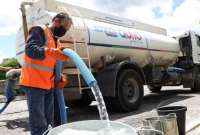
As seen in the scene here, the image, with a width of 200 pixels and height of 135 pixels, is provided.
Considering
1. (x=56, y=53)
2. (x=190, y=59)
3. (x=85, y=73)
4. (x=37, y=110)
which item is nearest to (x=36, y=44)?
(x=56, y=53)

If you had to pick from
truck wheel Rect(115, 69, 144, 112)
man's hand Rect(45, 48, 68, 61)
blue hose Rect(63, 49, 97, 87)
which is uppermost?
man's hand Rect(45, 48, 68, 61)

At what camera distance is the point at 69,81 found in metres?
8.29

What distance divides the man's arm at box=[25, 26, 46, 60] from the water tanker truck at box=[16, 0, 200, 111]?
11.3 ft

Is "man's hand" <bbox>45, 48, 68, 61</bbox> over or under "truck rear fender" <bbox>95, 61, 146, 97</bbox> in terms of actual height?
over

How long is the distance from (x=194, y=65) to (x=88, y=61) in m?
6.66

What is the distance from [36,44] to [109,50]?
16.7 ft

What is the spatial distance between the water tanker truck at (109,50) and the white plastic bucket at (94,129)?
507 centimetres

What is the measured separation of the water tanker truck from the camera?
27.4 ft

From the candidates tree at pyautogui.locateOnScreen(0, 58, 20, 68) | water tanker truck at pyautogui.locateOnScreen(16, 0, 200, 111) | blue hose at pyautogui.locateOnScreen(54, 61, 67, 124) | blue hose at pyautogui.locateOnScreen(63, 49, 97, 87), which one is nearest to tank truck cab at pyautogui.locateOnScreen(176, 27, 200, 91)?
water tanker truck at pyautogui.locateOnScreen(16, 0, 200, 111)

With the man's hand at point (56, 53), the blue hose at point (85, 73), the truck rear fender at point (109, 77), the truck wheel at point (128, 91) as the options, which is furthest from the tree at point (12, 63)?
the blue hose at point (85, 73)

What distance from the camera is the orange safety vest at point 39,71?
448 centimetres

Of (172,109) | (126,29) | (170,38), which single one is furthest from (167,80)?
(172,109)

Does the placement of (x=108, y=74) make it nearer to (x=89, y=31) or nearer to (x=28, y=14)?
(x=89, y=31)

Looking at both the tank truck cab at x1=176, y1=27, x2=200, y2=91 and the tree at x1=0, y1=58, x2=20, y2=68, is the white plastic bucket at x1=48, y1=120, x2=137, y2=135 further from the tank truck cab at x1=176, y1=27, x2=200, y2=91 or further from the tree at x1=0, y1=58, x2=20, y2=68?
the tank truck cab at x1=176, y1=27, x2=200, y2=91
